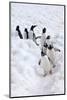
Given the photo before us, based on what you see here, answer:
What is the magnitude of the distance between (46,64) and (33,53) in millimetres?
158

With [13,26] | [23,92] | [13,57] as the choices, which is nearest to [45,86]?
[23,92]

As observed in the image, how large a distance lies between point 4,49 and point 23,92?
416mm

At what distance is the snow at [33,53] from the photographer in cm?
223

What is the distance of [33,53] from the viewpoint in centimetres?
227

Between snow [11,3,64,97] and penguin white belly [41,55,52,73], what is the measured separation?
4 cm

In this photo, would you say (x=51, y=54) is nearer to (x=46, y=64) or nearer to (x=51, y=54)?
(x=51, y=54)

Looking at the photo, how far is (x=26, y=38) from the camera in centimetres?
226

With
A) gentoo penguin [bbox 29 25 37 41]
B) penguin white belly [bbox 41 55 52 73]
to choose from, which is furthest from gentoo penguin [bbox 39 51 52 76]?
gentoo penguin [bbox 29 25 37 41]

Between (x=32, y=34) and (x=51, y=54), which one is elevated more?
(x=32, y=34)

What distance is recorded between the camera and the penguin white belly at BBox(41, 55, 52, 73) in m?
2.29

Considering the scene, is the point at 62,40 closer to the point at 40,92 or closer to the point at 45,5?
the point at 45,5

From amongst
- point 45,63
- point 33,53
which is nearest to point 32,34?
point 33,53

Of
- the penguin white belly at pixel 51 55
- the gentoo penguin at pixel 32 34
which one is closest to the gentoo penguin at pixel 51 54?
the penguin white belly at pixel 51 55

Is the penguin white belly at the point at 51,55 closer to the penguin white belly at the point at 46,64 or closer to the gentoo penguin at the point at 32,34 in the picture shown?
the penguin white belly at the point at 46,64
